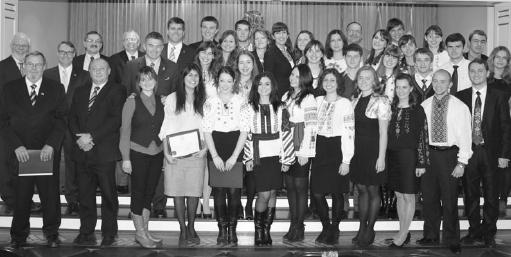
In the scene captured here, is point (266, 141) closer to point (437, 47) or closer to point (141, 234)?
point (141, 234)

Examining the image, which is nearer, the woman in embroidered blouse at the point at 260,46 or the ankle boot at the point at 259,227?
the ankle boot at the point at 259,227

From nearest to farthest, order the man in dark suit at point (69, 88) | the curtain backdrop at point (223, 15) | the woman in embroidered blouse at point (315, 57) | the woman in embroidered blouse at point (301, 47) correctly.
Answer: the woman in embroidered blouse at point (315, 57)
the man in dark suit at point (69, 88)
the woman in embroidered blouse at point (301, 47)
the curtain backdrop at point (223, 15)

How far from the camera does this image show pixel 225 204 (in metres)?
5.66

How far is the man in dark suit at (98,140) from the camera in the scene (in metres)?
5.57

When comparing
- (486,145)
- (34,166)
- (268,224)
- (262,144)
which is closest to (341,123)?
(262,144)

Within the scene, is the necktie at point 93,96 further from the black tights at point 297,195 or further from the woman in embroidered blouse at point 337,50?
the woman in embroidered blouse at point 337,50

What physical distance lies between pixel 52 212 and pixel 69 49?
5.96ft

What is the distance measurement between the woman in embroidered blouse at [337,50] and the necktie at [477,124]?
4.27 feet

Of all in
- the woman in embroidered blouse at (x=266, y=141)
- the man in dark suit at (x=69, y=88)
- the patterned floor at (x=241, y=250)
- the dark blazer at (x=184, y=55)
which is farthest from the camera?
the dark blazer at (x=184, y=55)

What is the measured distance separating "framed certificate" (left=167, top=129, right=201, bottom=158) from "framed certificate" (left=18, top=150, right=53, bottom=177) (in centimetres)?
107

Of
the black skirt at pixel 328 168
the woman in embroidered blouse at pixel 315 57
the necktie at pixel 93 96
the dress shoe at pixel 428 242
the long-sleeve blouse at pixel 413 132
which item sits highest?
the woman in embroidered blouse at pixel 315 57

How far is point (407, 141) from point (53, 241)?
317 cm

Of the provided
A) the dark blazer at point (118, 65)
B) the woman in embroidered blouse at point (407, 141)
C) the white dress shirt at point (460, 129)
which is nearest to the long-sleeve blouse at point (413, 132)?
the woman in embroidered blouse at point (407, 141)

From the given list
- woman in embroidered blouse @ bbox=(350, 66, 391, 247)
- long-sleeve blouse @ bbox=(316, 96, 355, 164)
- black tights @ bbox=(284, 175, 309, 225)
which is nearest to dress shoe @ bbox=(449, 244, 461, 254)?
woman in embroidered blouse @ bbox=(350, 66, 391, 247)
